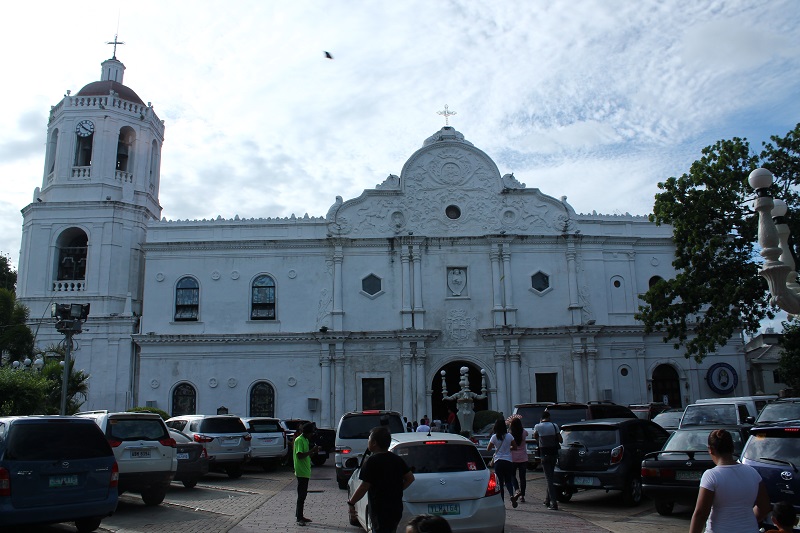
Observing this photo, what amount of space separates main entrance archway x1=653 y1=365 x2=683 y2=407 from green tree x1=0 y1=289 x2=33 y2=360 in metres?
28.4

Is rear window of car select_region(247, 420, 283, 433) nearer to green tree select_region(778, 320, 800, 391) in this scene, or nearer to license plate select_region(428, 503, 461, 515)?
license plate select_region(428, 503, 461, 515)

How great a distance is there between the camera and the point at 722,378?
3272cm

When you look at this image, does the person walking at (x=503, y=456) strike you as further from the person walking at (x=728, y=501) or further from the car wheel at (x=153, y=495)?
the person walking at (x=728, y=501)

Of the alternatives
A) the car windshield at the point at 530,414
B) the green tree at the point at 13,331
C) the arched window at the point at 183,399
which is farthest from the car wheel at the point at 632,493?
the green tree at the point at 13,331

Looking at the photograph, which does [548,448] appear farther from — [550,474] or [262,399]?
[262,399]

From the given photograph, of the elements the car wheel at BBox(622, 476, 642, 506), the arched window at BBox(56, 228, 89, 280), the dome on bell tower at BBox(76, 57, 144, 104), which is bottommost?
the car wheel at BBox(622, 476, 642, 506)

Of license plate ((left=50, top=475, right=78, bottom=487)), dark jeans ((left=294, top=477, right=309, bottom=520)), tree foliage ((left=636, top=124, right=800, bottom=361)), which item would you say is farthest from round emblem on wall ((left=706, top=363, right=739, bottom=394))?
license plate ((left=50, top=475, right=78, bottom=487))

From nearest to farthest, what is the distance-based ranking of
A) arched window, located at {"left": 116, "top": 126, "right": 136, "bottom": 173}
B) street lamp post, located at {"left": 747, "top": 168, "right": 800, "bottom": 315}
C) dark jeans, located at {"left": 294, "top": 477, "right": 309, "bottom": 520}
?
dark jeans, located at {"left": 294, "top": 477, "right": 309, "bottom": 520}, street lamp post, located at {"left": 747, "top": 168, "right": 800, "bottom": 315}, arched window, located at {"left": 116, "top": 126, "right": 136, "bottom": 173}

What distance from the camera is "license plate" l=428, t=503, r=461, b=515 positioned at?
9.05 meters

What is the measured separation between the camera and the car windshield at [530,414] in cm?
1998

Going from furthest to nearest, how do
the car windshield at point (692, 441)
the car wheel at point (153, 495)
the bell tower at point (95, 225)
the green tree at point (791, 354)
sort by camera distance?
the bell tower at point (95, 225) → the green tree at point (791, 354) → the car wheel at point (153, 495) → the car windshield at point (692, 441)

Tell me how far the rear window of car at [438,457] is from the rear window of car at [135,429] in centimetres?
650

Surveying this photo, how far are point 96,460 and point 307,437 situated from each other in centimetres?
385

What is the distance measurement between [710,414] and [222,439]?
12.3 m
